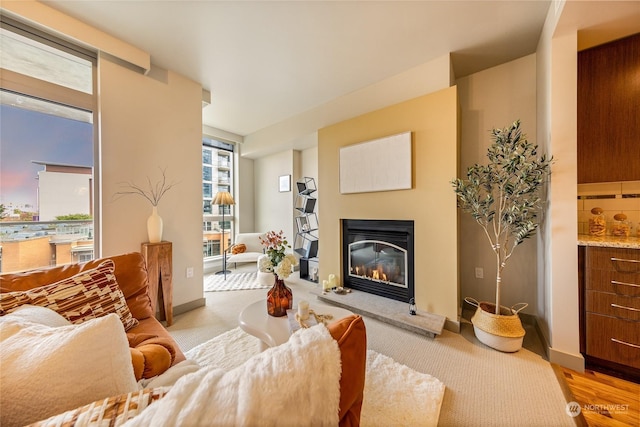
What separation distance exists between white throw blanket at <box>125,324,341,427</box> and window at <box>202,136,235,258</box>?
4.30m

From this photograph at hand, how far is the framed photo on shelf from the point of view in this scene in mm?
4516

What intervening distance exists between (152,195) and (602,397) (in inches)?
158

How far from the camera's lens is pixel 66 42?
6.77ft

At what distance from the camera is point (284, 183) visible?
459 cm

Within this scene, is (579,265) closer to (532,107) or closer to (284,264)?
(532,107)

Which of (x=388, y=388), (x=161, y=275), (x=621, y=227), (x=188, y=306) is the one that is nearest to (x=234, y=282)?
(x=188, y=306)

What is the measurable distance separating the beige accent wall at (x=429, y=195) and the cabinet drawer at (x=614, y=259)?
0.88 metres

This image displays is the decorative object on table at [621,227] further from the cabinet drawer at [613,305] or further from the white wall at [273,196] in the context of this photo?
the white wall at [273,196]

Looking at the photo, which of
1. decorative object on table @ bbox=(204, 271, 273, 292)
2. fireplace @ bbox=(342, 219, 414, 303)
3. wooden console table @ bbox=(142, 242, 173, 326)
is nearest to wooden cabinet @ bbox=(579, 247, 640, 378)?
fireplace @ bbox=(342, 219, 414, 303)

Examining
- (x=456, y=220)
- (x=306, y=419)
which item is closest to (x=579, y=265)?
(x=456, y=220)

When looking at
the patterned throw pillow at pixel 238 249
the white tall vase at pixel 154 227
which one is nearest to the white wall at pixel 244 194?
the patterned throw pillow at pixel 238 249

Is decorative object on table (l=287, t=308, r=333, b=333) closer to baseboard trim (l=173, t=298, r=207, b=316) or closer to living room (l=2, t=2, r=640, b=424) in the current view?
living room (l=2, t=2, r=640, b=424)

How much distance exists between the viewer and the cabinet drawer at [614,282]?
158 cm

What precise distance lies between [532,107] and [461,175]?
894 millimetres
